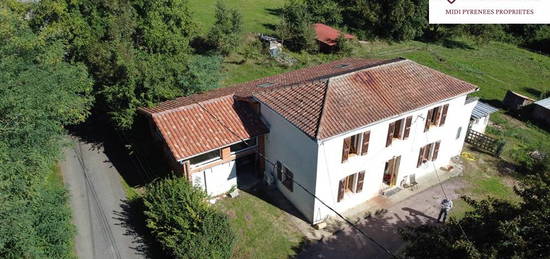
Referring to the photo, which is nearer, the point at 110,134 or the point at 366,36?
the point at 110,134

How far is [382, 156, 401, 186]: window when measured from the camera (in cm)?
2448

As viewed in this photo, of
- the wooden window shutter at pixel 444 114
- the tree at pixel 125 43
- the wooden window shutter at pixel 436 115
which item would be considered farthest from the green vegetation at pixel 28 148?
the wooden window shutter at pixel 444 114

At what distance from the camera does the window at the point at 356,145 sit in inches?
836

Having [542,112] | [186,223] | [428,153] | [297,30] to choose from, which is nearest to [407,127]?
[428,153]

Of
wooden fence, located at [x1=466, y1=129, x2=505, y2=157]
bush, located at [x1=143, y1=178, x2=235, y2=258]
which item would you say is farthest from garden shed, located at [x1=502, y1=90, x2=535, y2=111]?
bush, located at [x1=143, y1=178, x2=235, y2=258]

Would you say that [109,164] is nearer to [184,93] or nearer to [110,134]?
[110,134]

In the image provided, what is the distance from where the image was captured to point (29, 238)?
56.4 ft

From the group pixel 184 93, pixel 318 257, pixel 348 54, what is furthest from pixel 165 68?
pixel 348 54

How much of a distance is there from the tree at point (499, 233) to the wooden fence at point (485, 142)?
53.6 ft

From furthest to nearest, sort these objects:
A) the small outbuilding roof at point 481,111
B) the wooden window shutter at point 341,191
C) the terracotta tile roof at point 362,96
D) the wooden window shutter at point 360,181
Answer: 1. the small outbuilding roof at point 481,111
2. the wooden window shutter at point 360,181
3. the wooden window shutter at point 341,191
4. the terracotta tile roof at point 362,96

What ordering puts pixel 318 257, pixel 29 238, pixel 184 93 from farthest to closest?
pixel 184 93 → pixel 318 257 → pixel 29 238

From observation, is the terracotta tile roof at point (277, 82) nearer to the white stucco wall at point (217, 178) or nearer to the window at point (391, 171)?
the white stucco wall at point (217, 178)

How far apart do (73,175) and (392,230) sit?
20.3m

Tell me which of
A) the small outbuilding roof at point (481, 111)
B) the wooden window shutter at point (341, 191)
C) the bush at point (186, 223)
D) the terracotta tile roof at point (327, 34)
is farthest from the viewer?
the terracotta tile roof at point (327, 34)
